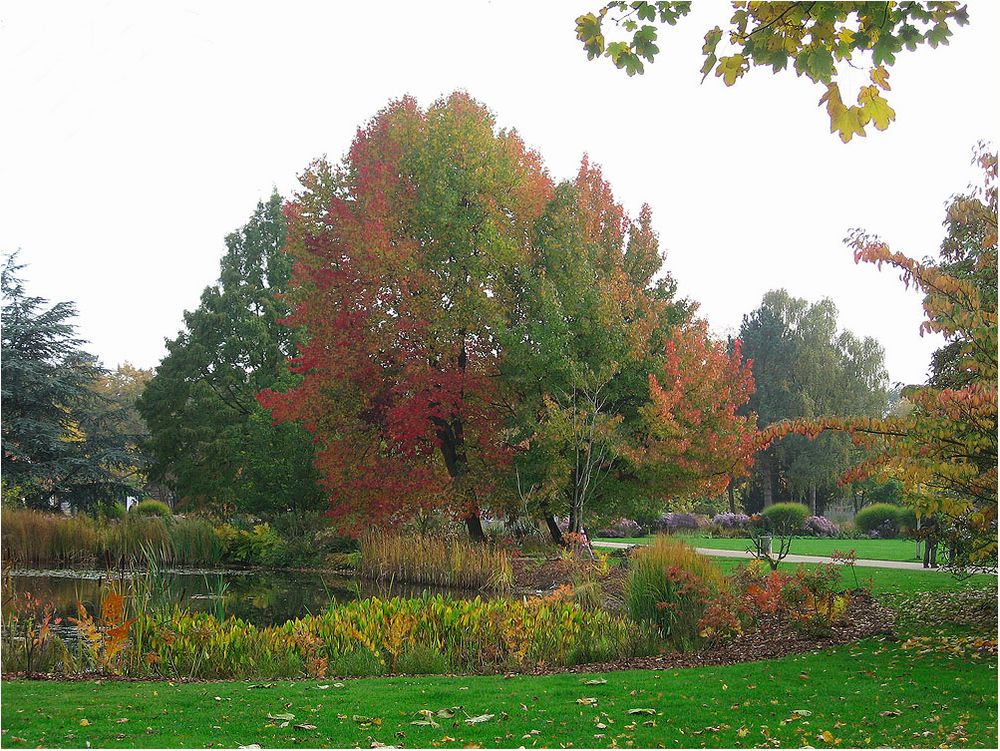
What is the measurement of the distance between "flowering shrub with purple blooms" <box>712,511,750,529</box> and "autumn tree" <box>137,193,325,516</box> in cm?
1423

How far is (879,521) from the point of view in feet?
83.5

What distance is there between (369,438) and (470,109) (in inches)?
251

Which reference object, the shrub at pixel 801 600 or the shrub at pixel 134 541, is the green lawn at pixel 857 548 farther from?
the shrub at pixel 134 541

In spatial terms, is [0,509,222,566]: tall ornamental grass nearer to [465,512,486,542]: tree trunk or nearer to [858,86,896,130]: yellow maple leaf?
[465,512,486,542]: tree trunk

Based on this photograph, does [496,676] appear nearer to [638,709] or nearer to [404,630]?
[404,630]

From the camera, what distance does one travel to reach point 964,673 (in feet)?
21.0

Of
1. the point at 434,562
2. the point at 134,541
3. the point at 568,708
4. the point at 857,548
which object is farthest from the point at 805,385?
the point at 568,708

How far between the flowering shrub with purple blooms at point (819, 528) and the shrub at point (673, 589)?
18.1 meters

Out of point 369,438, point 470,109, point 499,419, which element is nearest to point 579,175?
point 470,109

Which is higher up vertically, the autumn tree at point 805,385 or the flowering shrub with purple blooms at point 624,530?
the autumn tree at point 805,385

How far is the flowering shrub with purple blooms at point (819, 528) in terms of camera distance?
26.3 metres

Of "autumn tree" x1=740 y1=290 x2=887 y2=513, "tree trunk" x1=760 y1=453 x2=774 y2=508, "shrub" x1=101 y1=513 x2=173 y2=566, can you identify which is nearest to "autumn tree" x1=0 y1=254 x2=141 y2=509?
"shrub" x1=101 y1=513 x2=173 y2=566

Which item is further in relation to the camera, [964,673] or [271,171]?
[271,171]

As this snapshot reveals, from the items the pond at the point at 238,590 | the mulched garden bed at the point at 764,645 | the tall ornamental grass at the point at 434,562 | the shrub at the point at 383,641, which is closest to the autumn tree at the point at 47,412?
the pond at the point at 238,590
